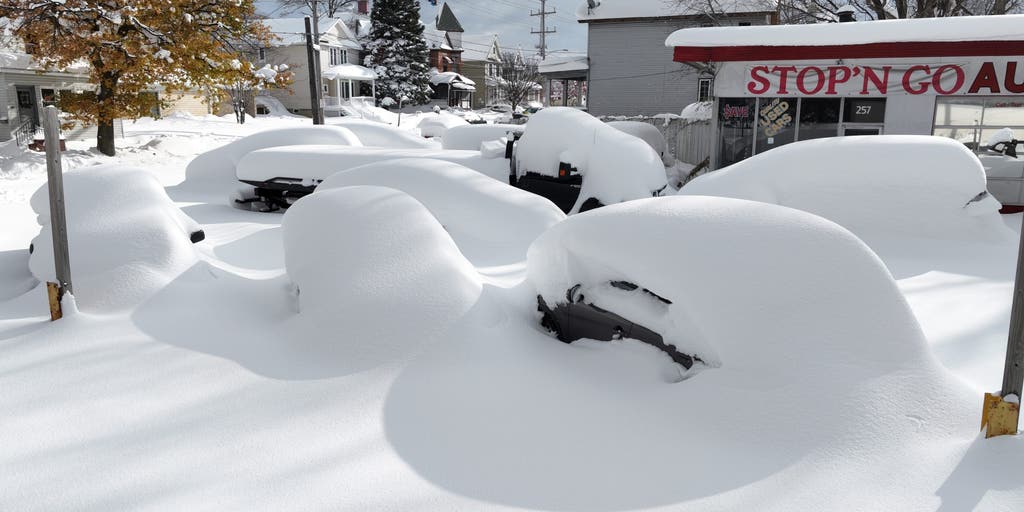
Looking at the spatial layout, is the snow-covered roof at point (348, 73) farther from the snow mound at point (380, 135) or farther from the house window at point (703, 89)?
the snow mound at point (380, 135)

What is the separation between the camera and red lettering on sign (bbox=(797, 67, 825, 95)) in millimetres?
13039

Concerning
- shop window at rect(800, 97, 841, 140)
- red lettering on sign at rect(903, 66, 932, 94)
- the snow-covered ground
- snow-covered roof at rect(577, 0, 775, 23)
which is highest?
snow-covered roof at rect(577, 0, 775, 23)

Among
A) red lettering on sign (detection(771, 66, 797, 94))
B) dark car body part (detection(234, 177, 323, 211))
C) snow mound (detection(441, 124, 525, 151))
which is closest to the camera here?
dark car body part (detection(234, 177, 323, 211))

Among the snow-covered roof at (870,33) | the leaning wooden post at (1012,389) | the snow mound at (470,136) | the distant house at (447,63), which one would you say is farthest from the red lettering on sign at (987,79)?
the distant house at (447,63)


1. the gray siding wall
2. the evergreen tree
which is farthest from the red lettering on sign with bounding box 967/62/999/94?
the evergreen tree

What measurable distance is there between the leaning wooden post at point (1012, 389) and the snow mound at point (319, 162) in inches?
319

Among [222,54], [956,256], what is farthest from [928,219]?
[222,54]

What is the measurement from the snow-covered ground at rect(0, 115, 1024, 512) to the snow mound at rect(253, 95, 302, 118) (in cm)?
4259

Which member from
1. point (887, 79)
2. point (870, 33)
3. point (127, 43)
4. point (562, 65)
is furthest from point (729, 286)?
point (562, 65)

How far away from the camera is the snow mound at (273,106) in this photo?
44.9m

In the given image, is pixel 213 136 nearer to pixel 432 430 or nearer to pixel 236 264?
pixel 236 264

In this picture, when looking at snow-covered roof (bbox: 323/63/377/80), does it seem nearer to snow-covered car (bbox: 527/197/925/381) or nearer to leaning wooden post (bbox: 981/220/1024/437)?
snow-covered car (bbox: 527/197/925/381)

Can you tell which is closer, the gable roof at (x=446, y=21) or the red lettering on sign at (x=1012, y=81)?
the red lettering on sign at (x=1012, y=81)

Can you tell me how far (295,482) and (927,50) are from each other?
12968 mm
